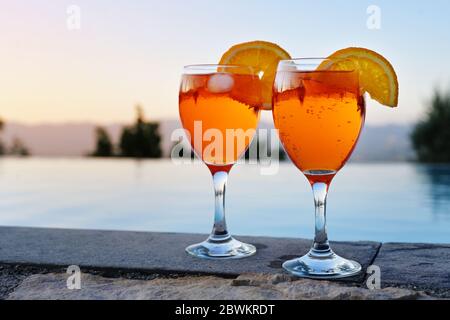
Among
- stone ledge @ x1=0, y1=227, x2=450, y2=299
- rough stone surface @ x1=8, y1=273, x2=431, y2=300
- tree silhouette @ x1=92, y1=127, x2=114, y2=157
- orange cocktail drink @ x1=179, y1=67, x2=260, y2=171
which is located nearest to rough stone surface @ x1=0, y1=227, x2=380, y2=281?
stone ledge @ x1=0, y1=227, x2=450, y2=299

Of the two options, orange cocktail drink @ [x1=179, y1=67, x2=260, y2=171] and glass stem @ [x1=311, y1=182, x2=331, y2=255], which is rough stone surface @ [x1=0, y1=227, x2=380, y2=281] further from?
orange cocktail drink @ [x1=179, y1=67, x2=260, y2=171]

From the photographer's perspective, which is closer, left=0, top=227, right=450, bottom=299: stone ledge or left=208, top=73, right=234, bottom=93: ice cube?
left=0, top=227, right=450, bottom=299: stone ledge

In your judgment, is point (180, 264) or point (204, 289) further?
point (180, 264)

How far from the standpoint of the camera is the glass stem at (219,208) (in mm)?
2010

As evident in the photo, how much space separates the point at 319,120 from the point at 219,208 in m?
0.54

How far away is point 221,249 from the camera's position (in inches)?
77.9

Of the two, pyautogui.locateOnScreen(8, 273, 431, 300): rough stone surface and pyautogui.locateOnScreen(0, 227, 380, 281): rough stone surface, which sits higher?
pyautogui.locateOnScreen(8, 273, 431, 300): rough stone surface

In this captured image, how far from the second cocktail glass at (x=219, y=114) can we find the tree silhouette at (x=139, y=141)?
9.85 metres

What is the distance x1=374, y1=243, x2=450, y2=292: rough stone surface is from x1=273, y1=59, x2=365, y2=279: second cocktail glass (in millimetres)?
126

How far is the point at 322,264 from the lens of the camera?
1.75 metres

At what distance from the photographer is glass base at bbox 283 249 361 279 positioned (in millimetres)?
1699

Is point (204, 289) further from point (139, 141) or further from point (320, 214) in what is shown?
point (139, 141)

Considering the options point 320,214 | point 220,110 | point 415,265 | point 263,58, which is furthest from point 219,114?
point 415,265

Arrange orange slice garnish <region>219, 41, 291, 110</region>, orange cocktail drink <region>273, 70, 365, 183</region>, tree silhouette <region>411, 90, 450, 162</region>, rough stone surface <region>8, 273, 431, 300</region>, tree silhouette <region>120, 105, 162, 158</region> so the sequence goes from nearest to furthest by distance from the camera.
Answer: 1. rough stone surface <region>8, 273, 431, 300</region>
2. orange cocktail drink <region>273, 70, 365, 183</region>
3. orange slice garnish <region>219, 41, 291, 110</region>
4. tree silhouette <region>411, 90, 450, 162</region>
5. tree silhouette <region>120, 105, 162, 158</region>
